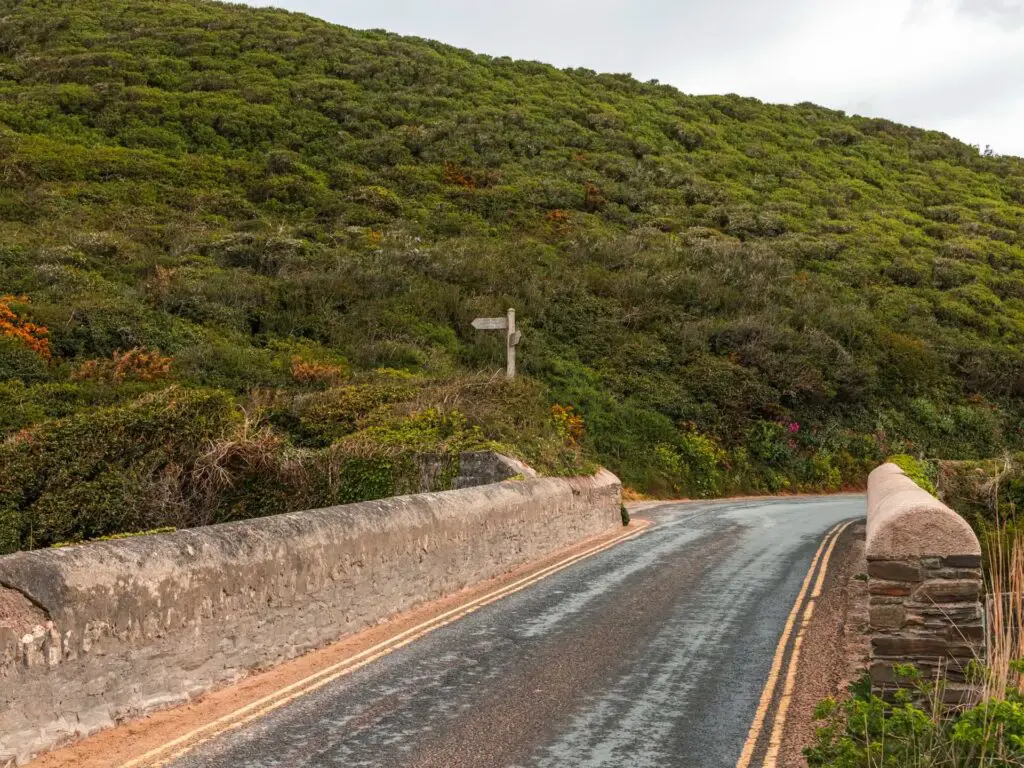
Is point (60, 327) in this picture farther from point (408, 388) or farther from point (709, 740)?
point (709, 740)

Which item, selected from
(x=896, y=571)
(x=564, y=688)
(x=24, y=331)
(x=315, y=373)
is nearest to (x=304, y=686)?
(x=564, y=688)

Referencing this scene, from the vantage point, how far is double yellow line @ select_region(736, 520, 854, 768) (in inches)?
279

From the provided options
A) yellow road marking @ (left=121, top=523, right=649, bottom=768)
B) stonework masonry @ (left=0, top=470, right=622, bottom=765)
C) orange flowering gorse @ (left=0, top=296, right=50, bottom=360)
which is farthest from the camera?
orange flowering gorse @ (left=0, top=296, right=50, bottom=360)

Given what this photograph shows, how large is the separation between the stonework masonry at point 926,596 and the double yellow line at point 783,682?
96cm

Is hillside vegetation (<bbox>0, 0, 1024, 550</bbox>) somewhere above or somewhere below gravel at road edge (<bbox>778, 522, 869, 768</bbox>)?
above

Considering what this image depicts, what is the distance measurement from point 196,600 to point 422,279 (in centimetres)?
2793

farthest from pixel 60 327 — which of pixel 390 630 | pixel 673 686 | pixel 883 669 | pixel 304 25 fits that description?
pixel 304 25

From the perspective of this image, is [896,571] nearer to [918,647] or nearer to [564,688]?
[918,647]

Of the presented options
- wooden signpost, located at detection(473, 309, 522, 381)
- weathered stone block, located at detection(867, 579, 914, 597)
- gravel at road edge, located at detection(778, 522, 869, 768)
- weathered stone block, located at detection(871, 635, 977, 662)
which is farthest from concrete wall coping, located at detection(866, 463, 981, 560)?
wooden signpost, located at detection(473, 309, 522, 381)

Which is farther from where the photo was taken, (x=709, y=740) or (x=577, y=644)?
(x=577, y=644)

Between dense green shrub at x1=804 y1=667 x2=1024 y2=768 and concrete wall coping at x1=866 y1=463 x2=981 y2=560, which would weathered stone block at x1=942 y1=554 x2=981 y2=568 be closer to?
concrete wall coping at x1=866 y1=463 x2=981 y2=560

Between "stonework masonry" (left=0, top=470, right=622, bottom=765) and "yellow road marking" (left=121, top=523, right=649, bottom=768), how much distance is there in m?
0.49

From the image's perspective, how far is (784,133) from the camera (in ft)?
228

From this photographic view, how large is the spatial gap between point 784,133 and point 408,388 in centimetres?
5569
